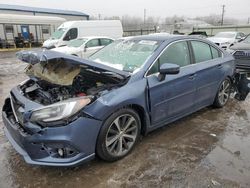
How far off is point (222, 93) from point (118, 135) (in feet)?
9.39

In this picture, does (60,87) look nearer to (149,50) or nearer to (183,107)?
(149,50)

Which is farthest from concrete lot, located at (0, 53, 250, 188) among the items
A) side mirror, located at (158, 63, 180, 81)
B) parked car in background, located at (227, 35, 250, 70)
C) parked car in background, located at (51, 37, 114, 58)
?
parked car in background, located at (51, 37, 114, 58)

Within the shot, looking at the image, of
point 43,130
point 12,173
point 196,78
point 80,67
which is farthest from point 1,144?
point 196,78

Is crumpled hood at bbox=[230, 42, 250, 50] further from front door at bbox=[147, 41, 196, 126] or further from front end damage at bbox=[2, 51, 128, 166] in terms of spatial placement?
front end damage at bbox=[2, 51, 128, 166]

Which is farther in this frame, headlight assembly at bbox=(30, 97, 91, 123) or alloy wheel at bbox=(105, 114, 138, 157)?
alloy wheel at bbox=(105, 114, 138, 157)

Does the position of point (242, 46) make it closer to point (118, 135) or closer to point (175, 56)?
point (175, 56)

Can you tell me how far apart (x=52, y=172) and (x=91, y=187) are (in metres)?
0.57

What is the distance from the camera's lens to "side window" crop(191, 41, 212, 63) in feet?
14.3

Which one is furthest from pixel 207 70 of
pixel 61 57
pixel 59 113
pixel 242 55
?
pixel 242 55

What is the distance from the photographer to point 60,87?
328 cm

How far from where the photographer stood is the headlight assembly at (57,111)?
2734mm

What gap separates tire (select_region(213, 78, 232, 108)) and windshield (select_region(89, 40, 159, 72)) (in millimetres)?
1915

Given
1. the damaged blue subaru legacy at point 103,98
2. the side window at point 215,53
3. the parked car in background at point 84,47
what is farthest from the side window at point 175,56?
the parked car in background at point 84,47

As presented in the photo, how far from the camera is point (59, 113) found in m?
2.74
